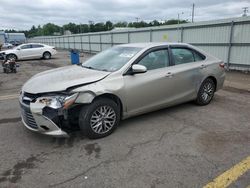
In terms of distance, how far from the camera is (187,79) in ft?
16.9

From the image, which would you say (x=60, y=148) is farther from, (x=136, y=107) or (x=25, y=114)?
(x=136, y=107)

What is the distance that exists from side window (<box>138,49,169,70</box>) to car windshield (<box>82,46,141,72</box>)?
24 cm

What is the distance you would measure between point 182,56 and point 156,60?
844mm

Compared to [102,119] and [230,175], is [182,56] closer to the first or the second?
[102,119]

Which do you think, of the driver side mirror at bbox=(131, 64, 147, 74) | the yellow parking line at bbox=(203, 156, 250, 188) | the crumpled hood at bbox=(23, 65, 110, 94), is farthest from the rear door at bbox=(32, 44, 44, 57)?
the yellow parking line at bbox=(203, 156, 250, 188)

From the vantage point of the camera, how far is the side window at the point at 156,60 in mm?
4555

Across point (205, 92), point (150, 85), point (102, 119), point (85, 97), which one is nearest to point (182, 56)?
point (205, 92)

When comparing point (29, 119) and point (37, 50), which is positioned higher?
point (37, 50)

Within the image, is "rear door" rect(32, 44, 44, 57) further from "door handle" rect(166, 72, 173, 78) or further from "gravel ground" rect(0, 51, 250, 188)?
"door handle" rect(166, 72, 173, 78)

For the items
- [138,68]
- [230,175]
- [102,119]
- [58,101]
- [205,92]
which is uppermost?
[138,68]

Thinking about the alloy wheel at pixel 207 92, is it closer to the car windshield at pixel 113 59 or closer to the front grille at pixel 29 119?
the car windshield at pixel 113 59

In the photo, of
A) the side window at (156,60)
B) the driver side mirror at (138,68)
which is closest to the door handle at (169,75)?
the side window at (156,60)

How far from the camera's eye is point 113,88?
3965mm

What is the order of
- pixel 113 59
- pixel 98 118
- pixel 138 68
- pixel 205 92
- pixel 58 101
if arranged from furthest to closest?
pixel 205 92 → pixel 113 59 → pixel 138 68 → pixel 98 118 → pixel 58 101
